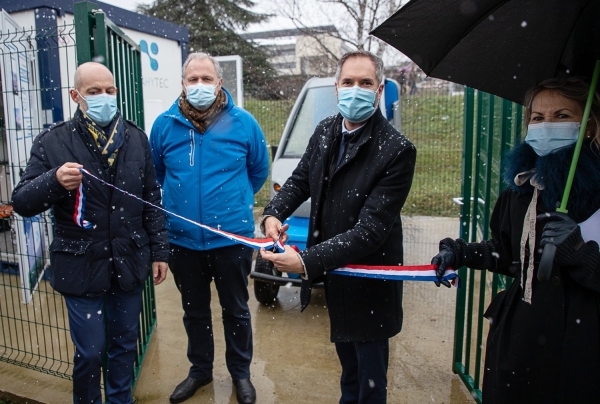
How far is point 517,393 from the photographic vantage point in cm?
186

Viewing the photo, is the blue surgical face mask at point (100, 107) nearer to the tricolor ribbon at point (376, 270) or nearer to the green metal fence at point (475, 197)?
the tricolor ribbon at point (376, 270)

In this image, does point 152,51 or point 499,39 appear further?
point 152,51

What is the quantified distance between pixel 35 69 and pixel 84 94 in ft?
9.10

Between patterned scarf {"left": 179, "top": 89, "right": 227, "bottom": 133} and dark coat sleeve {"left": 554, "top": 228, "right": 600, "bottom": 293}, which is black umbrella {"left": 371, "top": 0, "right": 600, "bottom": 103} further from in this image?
patterned scarf {"left": 179, "top": 89, "right": 227, "bottom": 133}

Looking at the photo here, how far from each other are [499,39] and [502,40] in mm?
13

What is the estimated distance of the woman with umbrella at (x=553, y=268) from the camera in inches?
66.6

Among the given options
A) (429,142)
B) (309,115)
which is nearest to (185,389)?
(309,115)

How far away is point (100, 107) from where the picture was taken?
270 centimetres

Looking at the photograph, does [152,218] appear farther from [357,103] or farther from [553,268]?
[553,268]

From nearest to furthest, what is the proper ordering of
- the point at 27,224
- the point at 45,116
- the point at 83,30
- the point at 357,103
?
the point at 357,103
the point at 83,30
the point at 45,116
the point at 27,224

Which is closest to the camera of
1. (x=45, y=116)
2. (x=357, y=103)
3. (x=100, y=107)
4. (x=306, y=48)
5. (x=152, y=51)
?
(x=357, y=103)

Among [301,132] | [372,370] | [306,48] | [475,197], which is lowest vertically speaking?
[372,370]

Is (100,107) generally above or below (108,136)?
above

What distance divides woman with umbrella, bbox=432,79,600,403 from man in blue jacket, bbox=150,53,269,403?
67.5 inches
